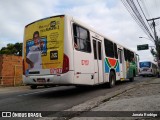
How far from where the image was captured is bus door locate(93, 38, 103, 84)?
11805 millimetres

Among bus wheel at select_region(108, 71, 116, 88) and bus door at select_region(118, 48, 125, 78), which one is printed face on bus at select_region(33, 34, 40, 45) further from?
bus door at select_region(118, 48, 125, 78)

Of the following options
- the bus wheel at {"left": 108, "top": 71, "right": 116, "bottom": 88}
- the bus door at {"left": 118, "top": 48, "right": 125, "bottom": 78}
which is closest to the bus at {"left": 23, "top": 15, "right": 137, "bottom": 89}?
the bus wheel at {"left": 108, "top": 71, "right": 116, "bottom": 88}

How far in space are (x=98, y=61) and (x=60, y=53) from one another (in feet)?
10.5

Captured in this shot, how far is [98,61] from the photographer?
1225 cm

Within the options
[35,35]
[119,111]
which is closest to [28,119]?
[119,111]

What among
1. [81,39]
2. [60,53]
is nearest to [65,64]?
[60,53]

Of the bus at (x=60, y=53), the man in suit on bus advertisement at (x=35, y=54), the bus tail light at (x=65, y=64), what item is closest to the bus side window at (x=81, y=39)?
the bus at (x=60, y=53)

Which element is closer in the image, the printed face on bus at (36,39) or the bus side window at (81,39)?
the bus side window at (81,39)

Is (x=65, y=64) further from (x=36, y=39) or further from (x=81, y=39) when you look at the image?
(x=36, y=39)

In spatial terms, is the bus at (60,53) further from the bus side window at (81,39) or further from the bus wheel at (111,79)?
the bus wheel at (111,79)

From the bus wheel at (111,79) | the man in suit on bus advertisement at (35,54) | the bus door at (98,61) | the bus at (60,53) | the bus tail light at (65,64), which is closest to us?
the bus tail light at (65,64)

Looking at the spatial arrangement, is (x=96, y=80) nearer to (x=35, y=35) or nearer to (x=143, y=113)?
(x=35, y=35)

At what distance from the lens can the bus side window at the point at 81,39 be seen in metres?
10.2

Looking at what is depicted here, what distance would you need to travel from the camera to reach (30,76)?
33.7 ft
